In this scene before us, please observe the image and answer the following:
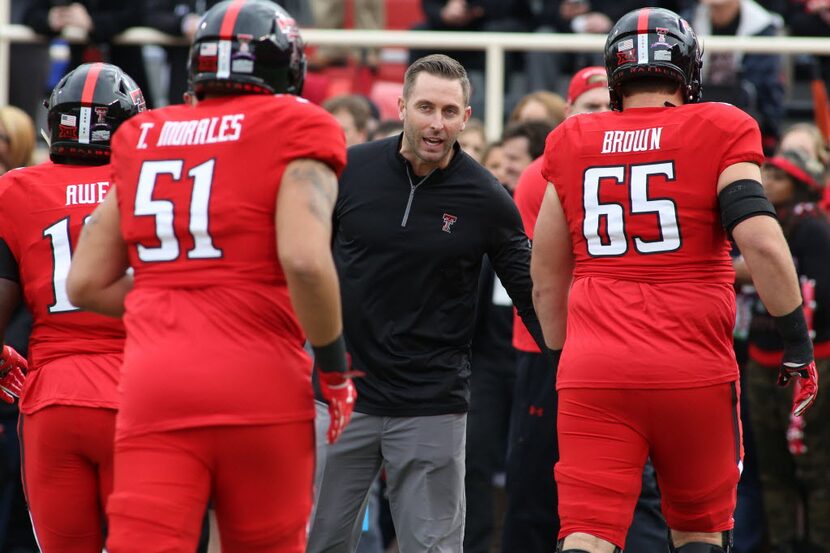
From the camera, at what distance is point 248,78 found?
394cm

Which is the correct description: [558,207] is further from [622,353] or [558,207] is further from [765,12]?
[765,12]

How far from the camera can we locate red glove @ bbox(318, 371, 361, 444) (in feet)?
12.9

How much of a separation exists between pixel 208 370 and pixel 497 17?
7095 mm

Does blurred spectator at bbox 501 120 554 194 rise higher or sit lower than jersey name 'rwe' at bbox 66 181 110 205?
higher

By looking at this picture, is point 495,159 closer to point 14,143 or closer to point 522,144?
point 522,144

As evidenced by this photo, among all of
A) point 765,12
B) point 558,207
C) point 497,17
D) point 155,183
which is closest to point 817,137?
point 765,12

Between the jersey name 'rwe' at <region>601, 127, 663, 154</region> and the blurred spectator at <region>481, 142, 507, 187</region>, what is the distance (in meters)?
2.89

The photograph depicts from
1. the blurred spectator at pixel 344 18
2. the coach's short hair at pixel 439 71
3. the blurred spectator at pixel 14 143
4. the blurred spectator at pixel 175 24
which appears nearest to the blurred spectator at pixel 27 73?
the blurred spectator at pixel 175 24

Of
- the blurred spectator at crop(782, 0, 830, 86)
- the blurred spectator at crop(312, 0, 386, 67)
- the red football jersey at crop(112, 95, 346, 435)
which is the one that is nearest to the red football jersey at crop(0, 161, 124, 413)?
the red football jersey at crop(112, 95, 346, 435)

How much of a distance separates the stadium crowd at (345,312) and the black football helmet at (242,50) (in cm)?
1

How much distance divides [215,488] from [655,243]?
1.82 metres

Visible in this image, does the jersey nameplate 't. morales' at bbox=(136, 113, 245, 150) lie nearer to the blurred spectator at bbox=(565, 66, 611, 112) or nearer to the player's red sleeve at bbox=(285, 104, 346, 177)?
the player's red sleeve at bbox=(285, 104, 346, 177)

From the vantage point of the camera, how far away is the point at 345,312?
17.9ft

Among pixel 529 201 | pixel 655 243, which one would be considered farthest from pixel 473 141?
pixel 655 243
